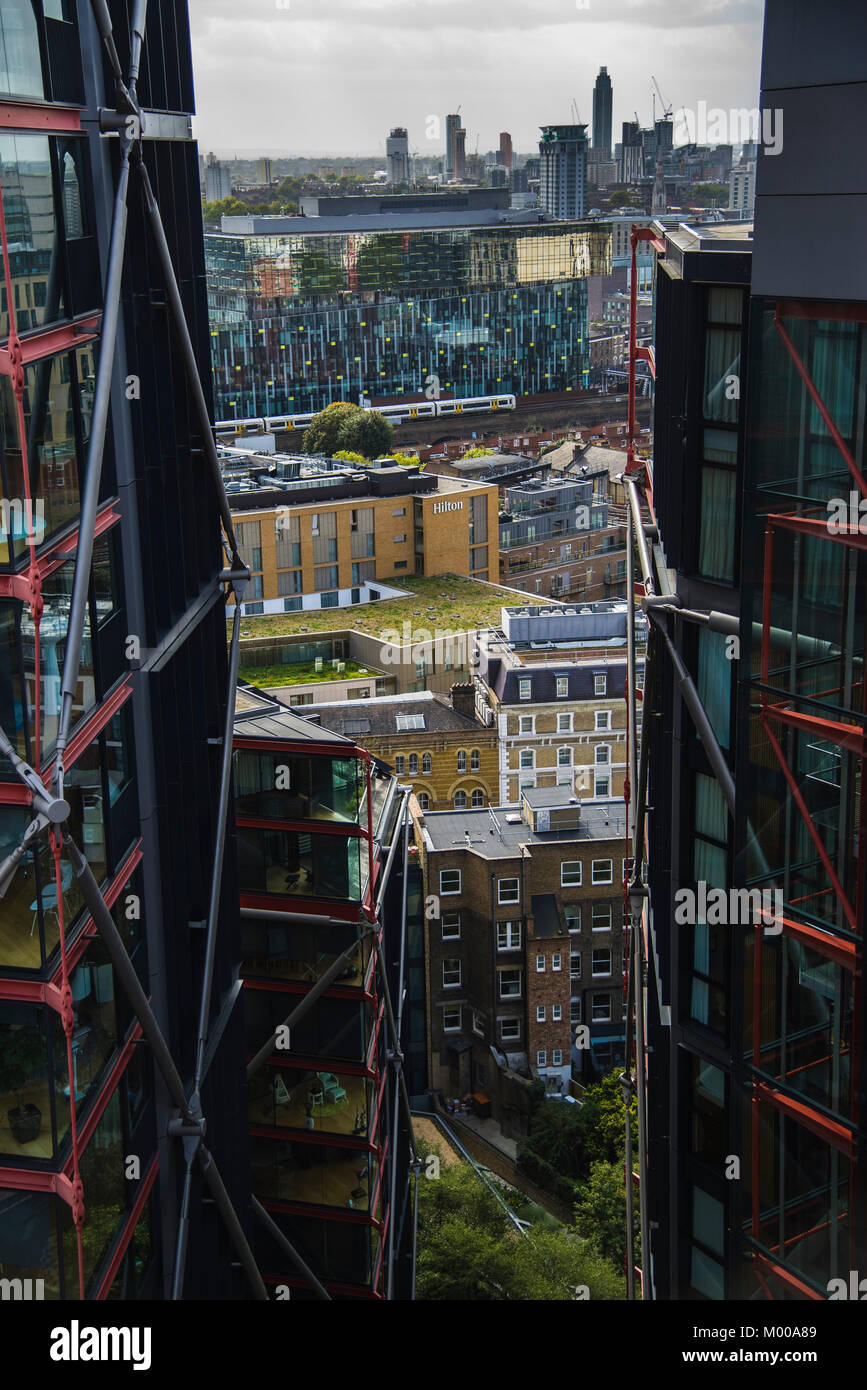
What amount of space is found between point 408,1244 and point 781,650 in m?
15.1

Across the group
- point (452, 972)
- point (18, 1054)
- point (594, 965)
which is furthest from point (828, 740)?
point (594, 965)

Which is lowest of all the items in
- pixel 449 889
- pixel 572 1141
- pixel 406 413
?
pixel 572 1141

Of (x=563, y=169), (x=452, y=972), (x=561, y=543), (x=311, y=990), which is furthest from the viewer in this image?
(x=563, y=169)

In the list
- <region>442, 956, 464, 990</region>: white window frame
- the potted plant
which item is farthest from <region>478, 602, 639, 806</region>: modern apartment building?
the potted plant

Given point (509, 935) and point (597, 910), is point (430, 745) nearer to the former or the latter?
point (597, 910)

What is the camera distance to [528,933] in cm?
3100

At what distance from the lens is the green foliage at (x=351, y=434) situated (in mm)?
89250

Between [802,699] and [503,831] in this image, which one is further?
[503,831]

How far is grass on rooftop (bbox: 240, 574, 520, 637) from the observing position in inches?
2136

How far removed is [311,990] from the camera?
14.2m

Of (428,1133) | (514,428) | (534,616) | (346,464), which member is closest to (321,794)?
(428,1133)

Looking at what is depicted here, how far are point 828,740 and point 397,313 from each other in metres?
111

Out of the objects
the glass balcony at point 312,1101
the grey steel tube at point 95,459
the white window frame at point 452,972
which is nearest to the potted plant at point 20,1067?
the grey steel tube at point 95,459
